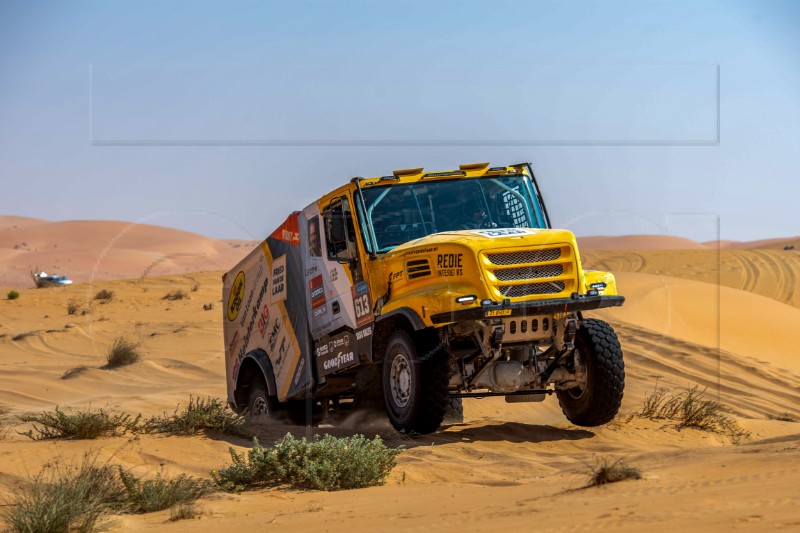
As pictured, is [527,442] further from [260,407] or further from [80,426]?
[80,426]

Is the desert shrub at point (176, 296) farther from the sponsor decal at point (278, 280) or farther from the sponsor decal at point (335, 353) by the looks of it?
the sponsor decal at point (335, 353)

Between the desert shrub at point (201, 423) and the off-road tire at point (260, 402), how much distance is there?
73.6 inches

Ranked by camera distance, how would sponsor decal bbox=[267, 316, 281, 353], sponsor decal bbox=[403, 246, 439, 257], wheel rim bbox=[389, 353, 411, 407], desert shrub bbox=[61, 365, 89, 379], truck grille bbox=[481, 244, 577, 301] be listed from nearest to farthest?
truck grille bbox=[481, 244, 577, 301] → sponsor decal bbox=[403, 246, 439, 257] → wheel rim bbox=[389, 353, 411, 407] → sponsor decal bbox=[267, 316, 281, 353] → desert shrub bbox=[61, 365, 89, 379]

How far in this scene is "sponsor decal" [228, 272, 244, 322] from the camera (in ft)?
49.7

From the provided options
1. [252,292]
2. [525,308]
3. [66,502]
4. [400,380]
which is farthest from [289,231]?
[66,502]

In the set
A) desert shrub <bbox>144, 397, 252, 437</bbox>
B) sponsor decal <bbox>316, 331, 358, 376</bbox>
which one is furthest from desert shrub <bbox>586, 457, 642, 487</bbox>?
desert shrub <bbox>144, 397, 252, 437</bbox>

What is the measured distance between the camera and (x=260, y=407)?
47.2 ft

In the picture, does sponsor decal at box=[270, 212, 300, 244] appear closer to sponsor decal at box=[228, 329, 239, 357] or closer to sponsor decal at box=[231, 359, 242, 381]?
sponsor decal at box=[228, 329, 239, 357]

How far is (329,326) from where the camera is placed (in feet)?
40.9

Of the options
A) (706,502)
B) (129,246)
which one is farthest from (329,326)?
(129,246)

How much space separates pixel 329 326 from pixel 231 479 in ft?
12.0

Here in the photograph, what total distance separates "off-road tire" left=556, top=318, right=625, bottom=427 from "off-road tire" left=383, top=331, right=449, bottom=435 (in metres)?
1.70

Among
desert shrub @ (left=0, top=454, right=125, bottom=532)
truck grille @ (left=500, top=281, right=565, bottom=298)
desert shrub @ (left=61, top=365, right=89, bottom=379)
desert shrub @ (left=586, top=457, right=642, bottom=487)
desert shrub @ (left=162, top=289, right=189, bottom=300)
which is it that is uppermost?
truck grille @ (left=500, top=281, right=565, bottom=298)

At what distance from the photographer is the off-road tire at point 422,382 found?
10844 mm
